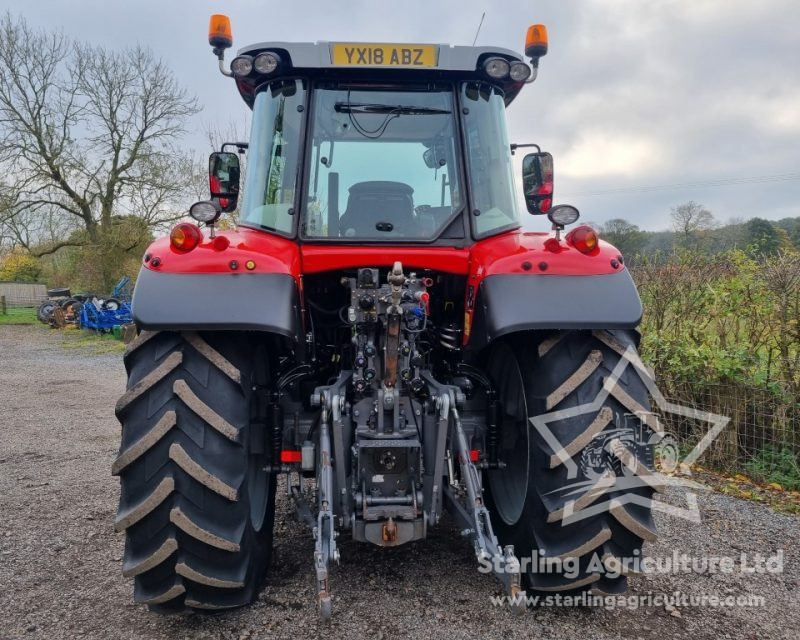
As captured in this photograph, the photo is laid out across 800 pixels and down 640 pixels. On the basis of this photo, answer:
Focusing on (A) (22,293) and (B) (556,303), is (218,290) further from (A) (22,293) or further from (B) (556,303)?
(A) (22,293)

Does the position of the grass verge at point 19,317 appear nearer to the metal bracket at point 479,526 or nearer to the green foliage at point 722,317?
the green foliage at point 722,317

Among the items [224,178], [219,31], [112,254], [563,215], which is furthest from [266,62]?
[112,254]

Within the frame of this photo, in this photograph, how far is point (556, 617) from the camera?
2.48 metres

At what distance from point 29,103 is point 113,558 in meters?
24.2

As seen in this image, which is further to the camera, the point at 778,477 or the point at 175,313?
the point at 778,477

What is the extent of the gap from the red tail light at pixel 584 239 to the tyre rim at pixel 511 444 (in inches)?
23.3

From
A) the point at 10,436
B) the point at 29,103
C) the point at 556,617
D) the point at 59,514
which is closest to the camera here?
the point at 556,617

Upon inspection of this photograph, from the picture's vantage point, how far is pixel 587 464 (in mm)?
2346

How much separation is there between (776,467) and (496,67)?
3811 mm

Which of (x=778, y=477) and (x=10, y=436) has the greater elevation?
(x=778, y=477)

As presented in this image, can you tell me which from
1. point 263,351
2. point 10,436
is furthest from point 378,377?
point 10,436

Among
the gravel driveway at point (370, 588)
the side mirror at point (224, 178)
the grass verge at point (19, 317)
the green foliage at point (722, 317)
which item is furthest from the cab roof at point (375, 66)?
the grass verge at point (19, 317)

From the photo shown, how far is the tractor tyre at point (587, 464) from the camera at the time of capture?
2.33 metres

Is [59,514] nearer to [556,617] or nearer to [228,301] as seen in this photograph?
[228,301]
